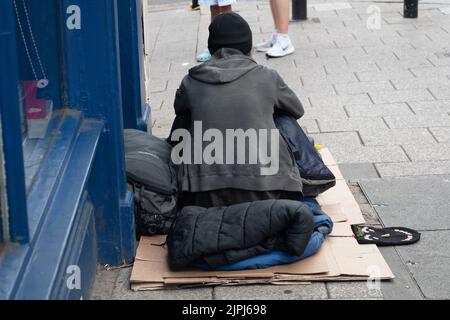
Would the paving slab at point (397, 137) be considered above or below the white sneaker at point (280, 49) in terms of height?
below

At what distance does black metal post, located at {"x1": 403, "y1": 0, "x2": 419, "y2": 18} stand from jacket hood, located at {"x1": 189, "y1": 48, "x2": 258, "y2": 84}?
Result: 4.99 m

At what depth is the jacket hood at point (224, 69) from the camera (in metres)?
4.12

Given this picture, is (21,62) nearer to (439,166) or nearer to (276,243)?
(276,243)

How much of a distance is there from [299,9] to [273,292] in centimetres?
590

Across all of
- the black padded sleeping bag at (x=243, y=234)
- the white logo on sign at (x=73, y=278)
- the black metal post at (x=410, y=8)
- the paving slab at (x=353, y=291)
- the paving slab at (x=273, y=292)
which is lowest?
the paving slab at (x=273, y=292)

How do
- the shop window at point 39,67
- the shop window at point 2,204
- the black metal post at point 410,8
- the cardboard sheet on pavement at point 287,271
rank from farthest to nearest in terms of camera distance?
the black metal post at point 410,8 → the cardboard sheet on pavement at point 287,271 → the shop window at point 39,67 → the shop window at point 2,204

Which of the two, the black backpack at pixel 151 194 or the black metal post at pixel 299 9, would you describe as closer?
the black backpack at pixel 151 194

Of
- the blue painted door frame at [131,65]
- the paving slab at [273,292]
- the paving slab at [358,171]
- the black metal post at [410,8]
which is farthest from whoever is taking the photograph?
the black metal post at [410,8]

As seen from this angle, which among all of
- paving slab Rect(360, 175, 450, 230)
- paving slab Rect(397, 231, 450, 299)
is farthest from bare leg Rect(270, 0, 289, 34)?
paving slab Rect(397, 231, 450, 299)

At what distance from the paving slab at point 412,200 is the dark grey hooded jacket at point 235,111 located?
2.00 ft

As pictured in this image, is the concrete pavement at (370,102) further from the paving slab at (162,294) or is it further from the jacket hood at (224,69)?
the jacket hood at (224,69)

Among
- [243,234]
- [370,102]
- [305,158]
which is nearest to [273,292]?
[243,234]

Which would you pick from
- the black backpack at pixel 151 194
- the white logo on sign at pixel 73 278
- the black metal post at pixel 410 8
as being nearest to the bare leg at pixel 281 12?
the black metal post at pixel 410 8

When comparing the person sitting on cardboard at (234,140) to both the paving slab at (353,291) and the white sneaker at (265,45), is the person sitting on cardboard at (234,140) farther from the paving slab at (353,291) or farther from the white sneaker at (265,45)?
the white sneaker at (265,45)
